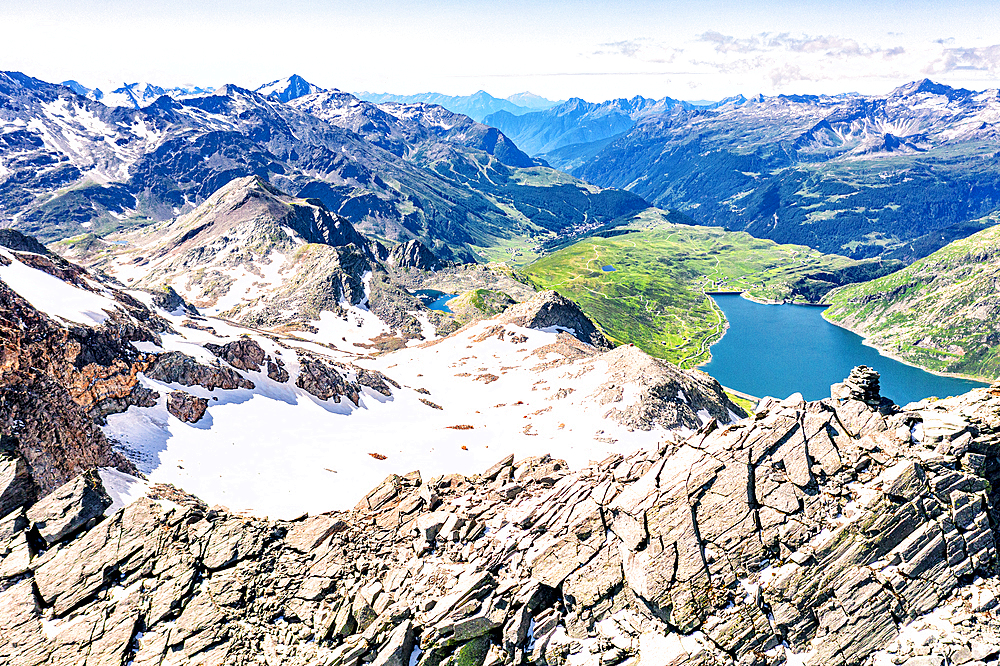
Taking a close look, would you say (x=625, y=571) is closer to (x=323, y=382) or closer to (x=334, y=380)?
(x=323, y=382)

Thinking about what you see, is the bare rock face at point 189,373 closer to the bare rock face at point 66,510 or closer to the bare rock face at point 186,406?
the bare rock face at point 186,406

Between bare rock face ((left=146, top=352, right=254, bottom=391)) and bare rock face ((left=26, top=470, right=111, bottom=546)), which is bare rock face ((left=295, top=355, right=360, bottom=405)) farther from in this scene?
bare rock face ((left=26, top=470, right=111, bottom=546))

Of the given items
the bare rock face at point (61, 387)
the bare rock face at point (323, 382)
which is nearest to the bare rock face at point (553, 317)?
the bare rock face at point (323, 382)

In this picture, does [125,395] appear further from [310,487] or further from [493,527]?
[493,527]

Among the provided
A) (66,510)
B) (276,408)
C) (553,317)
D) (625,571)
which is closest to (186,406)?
(276,408)

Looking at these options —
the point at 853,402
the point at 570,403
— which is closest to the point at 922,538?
the point at 853,402
